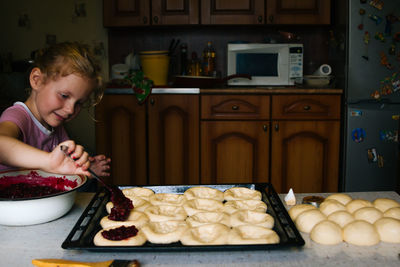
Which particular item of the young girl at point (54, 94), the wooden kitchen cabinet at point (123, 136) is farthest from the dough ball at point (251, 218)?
the wooden kitchen cabinet at point (123, 136)

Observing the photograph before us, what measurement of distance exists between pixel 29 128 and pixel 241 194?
77 cm

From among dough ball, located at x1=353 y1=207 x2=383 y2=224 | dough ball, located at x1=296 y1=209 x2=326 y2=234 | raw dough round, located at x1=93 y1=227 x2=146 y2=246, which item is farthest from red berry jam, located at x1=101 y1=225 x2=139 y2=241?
dough ball, located at x1=353 y1=207 x2=383 y2=224

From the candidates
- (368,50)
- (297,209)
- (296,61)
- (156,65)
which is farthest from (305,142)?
(297,209)

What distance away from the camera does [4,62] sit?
327 centimetres

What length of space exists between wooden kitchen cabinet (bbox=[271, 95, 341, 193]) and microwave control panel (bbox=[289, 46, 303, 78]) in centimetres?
30

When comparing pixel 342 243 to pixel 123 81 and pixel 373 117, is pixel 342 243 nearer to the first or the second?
pixel 373 117

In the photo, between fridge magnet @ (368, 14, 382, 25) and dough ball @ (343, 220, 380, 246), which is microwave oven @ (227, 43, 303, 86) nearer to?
fridge magnet @ (368, 14, 382, 25)

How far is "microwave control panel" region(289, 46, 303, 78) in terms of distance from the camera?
289 centimetres

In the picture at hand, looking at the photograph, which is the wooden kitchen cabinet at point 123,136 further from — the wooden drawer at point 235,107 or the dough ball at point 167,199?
the dough ball at point 167,199

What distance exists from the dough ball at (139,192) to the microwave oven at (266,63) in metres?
1.90

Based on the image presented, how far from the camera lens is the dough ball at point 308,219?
0.89 m

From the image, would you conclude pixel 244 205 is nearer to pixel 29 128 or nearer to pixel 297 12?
pixel 29 128

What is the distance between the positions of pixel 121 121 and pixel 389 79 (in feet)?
5.91

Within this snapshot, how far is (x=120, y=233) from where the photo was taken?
82 cm
